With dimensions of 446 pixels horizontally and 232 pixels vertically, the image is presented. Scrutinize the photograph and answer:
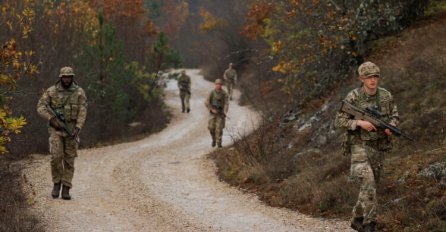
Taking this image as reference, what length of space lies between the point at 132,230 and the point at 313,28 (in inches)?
346

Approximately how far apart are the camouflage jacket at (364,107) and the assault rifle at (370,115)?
73mm

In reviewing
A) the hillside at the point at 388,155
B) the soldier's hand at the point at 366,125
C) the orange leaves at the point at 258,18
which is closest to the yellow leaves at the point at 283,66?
the hillside at the point at 388,155

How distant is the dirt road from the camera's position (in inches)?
326

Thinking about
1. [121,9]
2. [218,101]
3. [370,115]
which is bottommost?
[218,101]

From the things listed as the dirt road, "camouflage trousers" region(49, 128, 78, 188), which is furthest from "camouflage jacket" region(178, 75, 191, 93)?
"camouflage trousers" region(49, 128, 78, 188)

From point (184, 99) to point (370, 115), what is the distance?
20.5 meters

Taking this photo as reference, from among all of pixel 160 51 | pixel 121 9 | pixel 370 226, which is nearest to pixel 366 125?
pixel 370 226

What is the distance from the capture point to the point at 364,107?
712cm

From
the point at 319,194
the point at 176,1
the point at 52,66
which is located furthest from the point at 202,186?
the point at 176,1

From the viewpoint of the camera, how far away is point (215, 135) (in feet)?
55.8

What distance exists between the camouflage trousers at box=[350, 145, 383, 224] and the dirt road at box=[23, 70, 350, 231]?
0.95m

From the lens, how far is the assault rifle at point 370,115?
6938mm

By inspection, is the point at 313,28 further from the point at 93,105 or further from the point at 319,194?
the point at 93,105

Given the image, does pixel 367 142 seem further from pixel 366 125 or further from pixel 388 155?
pixel 388 155
